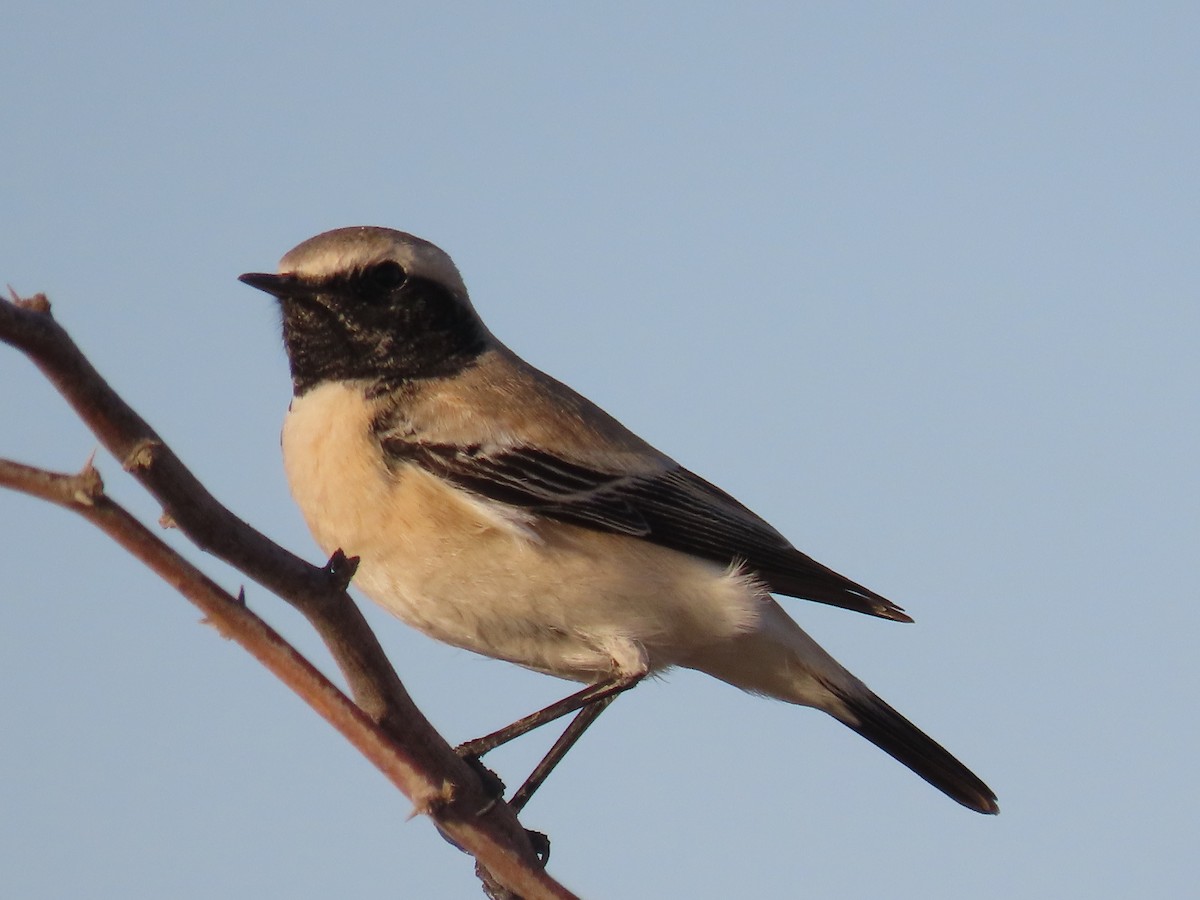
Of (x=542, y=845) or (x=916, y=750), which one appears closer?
(x=542, y=845)

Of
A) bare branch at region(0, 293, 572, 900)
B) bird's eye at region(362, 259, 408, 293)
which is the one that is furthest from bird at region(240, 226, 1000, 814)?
bare branch at region(0, 293, 572, 900)

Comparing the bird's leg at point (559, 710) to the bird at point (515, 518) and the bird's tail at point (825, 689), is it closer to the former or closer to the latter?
the bird at point (515, 518)

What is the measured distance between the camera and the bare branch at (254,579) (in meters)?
2.92

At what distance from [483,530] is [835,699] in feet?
7.38

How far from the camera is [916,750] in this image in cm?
764

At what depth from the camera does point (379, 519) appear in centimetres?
631

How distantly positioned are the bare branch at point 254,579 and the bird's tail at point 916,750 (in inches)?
152

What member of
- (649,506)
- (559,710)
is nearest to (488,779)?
(559,710)

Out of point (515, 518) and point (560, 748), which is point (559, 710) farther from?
point (515, 518)

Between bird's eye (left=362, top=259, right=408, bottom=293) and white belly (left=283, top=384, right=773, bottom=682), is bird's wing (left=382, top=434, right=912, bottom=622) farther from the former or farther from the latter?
bird's eye (left=362, top=259, right=408, bottom=293)

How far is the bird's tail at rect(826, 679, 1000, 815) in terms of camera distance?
7.62 metres

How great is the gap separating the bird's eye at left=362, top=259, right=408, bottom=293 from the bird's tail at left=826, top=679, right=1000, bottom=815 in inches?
123

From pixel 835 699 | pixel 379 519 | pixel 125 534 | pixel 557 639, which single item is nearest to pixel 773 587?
pixel 835 699

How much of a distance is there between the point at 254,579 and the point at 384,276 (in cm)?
398
